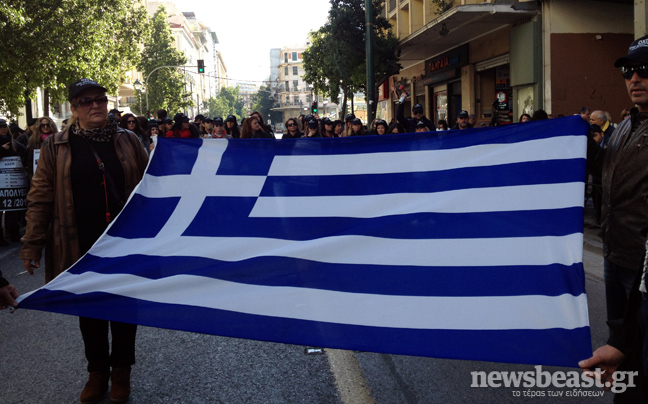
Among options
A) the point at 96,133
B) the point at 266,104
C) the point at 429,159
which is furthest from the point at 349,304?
the point at 266,104

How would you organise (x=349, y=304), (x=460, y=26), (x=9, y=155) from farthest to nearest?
(x=460, y=26)
(x=9, y=155)
(x=349, y=304)

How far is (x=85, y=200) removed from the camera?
11.8 ft

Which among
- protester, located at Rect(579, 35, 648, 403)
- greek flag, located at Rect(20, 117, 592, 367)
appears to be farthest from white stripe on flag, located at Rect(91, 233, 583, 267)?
protester, located at Rect(579, 35, 648, 403)

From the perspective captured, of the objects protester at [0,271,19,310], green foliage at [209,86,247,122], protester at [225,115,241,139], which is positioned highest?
green foliage at [209,86,247,122]

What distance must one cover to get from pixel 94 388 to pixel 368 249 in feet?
6.49

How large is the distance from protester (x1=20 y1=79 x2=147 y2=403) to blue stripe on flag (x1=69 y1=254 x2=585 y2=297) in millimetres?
328

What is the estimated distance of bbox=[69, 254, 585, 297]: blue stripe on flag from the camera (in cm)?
267

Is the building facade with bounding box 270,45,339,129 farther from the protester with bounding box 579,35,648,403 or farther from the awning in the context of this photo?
the protester with bounding box 579,35,648,403

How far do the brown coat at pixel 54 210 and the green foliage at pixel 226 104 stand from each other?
123855mm

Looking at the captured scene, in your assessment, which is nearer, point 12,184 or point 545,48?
point 12,184

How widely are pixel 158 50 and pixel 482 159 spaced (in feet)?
192

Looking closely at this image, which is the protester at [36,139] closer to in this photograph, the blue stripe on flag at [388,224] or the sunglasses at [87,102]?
the sunglasses at [87,102]

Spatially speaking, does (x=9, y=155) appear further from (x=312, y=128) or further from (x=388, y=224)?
(x=388, y=224)

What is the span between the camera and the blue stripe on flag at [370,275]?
8.77 feet
